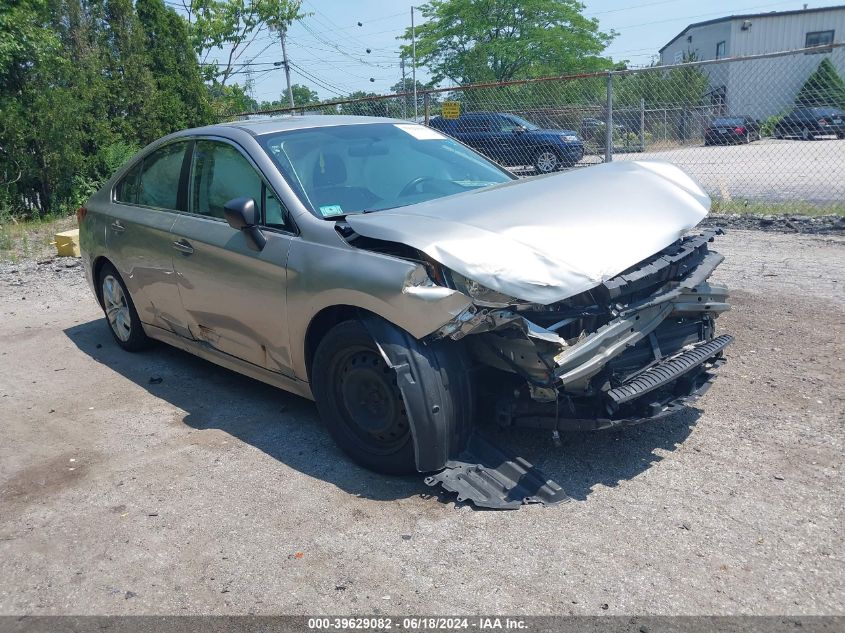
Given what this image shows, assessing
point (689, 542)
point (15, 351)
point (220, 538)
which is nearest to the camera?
point (689, 542)

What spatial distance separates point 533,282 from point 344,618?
1.58 meters

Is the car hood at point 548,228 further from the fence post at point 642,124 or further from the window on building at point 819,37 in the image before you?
the window on building at point 819,37

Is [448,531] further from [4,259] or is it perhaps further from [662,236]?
[4,259]

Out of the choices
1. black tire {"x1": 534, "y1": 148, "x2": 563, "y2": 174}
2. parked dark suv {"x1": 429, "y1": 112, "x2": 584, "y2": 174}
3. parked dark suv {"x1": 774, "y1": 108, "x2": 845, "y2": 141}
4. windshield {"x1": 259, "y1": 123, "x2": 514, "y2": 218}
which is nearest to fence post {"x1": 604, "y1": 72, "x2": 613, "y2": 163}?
parked dark suv {"x1": 429, "y1": 112, "x2": 584, "y2": 174}

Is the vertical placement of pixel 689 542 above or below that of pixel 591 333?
below

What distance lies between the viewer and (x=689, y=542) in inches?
127

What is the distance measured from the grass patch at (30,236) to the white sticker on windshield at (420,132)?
302 inches

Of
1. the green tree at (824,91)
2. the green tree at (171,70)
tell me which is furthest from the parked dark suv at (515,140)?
the green tree at (171,70)

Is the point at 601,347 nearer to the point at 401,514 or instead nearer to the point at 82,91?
the point at 401,514

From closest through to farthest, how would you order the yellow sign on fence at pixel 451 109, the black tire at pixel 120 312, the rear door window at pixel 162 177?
the rear door window at pixel 162 177, the black tire at pixel 120 312, the yellow sign on fence at pixel 451 109

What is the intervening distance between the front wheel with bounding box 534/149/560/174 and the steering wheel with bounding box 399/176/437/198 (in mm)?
7857

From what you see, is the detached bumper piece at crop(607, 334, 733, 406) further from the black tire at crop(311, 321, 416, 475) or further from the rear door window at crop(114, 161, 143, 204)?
the rear door window at crop(114, 161, 143, 204)

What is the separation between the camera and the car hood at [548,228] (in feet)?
11.1

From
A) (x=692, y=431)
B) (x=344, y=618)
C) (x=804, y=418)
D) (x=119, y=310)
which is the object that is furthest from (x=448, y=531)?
(x=119, y=310)
